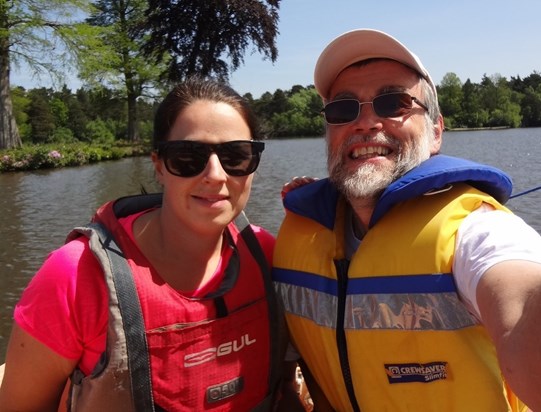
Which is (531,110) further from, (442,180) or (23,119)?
(442,180)

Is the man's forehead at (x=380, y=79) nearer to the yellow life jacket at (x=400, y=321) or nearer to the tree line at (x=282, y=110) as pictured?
the yellow life jacket at (x=400, y=321)

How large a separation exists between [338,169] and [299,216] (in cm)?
26

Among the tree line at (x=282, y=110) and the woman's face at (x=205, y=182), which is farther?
the tree line at (x=282, y=110)

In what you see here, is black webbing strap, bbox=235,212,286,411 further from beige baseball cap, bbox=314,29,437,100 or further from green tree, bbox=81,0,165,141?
green tree, bbox=81,0,165,141

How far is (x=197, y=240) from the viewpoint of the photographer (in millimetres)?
1885

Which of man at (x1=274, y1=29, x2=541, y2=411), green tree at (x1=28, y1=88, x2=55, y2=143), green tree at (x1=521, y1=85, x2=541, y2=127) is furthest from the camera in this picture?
green tree at (x1=521, y1=85, x2=541, y2=127)

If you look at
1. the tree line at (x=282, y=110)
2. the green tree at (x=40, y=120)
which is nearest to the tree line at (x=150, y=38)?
the tree line at (x=282, y=110)

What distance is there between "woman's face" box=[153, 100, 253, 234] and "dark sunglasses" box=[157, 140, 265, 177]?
0.06 ft

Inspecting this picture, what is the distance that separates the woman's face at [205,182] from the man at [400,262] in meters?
0.39

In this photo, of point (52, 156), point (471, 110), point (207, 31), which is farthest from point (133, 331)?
point (471, 110)

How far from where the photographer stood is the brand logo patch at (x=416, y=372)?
161cm

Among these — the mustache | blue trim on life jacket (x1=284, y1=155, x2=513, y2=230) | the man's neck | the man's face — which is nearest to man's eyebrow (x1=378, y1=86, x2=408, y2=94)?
the man's face

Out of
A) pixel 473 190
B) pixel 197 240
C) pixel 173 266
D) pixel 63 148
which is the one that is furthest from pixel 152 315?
pixel 63 148

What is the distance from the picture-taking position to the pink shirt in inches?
60.6
